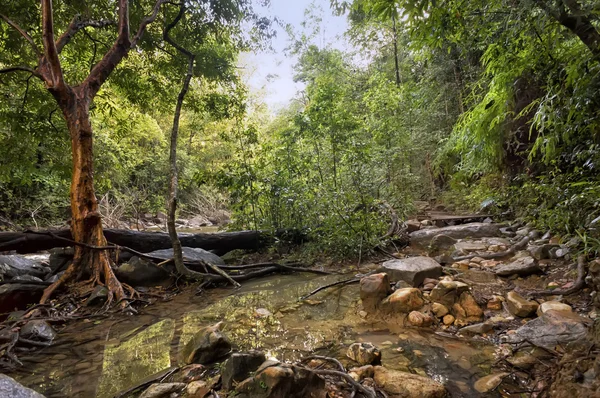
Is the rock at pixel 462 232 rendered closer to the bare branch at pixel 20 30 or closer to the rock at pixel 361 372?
the rock at pixel 361 372

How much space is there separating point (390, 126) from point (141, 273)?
751 cm

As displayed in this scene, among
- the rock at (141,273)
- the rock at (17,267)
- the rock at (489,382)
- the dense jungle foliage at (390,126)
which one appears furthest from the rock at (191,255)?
the rock at (489,382)

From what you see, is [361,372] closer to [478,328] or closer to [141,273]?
[478,328]

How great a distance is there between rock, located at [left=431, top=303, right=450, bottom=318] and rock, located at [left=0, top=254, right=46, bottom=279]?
5.76 meters

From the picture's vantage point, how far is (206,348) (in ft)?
7.47

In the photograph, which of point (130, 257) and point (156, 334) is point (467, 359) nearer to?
point (156, 334)

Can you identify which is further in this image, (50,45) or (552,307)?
(50,45)

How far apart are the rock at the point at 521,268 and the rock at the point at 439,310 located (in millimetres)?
1199

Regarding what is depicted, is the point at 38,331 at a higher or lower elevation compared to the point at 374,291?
higher

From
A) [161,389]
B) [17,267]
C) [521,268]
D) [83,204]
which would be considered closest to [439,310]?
[521,268]

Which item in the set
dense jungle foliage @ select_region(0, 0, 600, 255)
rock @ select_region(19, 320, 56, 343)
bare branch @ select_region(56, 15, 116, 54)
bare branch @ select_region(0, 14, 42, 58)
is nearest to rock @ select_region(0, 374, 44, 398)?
rock @ select_region(19, 320, 56, 343)

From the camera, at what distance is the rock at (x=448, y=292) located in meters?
2.87

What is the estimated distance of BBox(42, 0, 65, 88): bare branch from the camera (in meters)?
3.87

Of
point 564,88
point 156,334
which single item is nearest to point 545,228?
point 564,88
